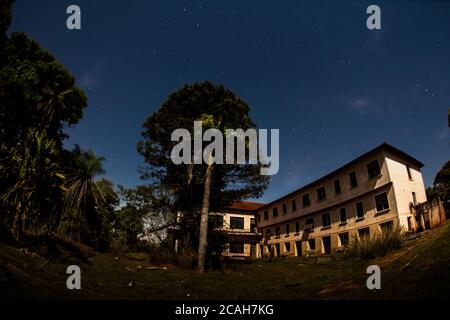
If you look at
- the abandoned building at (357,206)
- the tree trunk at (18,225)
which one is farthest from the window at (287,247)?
the tree trunk at (18,225)

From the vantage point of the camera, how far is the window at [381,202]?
73.5ft

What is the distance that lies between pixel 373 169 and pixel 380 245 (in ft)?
45.4

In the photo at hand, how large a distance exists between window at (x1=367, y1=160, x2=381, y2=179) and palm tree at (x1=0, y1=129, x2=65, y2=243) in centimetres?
2564

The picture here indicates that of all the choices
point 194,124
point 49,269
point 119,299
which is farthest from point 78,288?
point 194,124

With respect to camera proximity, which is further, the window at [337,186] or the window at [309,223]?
the window at [309,223]

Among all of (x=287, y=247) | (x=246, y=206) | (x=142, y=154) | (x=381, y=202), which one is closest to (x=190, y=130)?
(x=142, y=154)

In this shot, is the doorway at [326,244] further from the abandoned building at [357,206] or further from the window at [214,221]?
the window at [214,221]

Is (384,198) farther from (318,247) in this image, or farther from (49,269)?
(49,269)

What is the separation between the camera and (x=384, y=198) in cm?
2267

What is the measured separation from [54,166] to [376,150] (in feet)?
83.8

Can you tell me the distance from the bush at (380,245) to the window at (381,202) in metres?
10.2

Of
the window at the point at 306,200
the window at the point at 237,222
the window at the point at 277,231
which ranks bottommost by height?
the window at the point at 277,231

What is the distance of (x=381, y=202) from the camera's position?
75.3 ft

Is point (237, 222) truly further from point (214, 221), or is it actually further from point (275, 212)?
point (214, 221)
